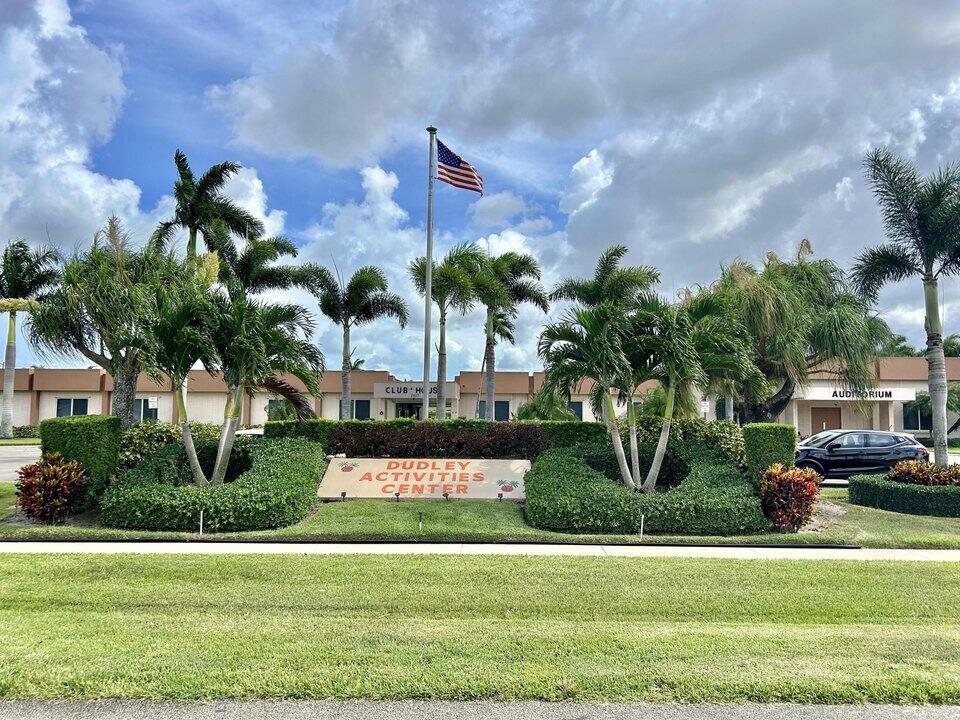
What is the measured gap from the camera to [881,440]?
17984 mm

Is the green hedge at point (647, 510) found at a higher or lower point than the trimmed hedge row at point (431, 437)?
lower

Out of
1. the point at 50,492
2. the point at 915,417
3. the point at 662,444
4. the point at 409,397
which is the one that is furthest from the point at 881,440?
the point at 915,417

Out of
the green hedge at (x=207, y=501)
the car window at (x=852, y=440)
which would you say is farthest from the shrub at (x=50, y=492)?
the car window at (x=852, y=440)

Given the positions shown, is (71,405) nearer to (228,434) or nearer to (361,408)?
(361,408)

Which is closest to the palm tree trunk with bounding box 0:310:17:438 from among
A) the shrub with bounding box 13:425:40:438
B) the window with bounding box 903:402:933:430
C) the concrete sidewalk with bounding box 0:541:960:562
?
the shrub with bounding box 13:425:40:438

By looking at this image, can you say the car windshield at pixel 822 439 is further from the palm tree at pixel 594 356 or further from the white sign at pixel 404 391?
the white sign at pixel 404 391

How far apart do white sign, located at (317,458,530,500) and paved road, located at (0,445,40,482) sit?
33.4 feet

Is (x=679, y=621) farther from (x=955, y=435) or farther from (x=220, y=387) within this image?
(x=955, y=435)

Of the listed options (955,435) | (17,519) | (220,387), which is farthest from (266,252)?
(955,435)

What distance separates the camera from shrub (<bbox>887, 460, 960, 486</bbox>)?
512 inches

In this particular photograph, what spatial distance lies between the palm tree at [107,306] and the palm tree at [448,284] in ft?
26.0

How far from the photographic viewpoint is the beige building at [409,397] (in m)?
35.3

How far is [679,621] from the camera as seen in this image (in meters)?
5.92

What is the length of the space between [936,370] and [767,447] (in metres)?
4.75
